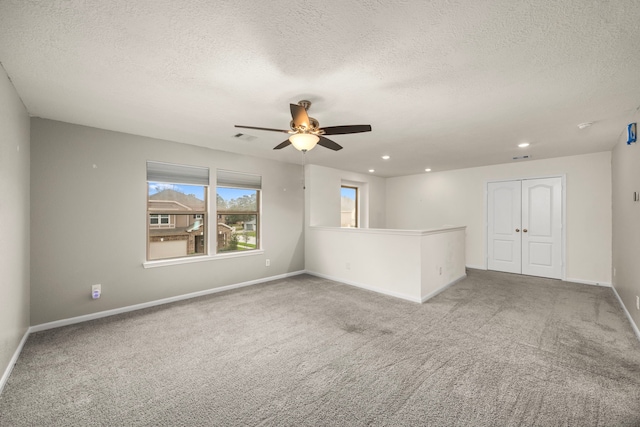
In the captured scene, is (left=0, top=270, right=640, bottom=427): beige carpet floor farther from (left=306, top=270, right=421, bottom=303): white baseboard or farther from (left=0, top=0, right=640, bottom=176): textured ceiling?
(left=0, top=0, right=640, bottom=176): textured ceiling

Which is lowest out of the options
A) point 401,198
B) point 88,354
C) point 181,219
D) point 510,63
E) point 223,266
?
point 88,354

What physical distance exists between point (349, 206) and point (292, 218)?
2.16 m

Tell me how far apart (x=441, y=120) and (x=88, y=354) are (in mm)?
4339

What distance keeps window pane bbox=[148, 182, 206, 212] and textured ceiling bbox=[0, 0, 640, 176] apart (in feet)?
3.01

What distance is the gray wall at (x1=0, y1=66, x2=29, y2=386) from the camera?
2059 mm

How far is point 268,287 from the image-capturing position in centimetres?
466

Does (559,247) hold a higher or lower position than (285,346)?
higher

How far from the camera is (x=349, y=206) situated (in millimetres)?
7207

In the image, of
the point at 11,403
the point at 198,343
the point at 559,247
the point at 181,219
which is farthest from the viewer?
the point at 559,247

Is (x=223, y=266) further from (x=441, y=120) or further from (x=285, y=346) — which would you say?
(x=441, y=120)

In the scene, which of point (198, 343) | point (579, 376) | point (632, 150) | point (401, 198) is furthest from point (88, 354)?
point (401, 198)

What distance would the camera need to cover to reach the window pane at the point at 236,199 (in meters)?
4.62

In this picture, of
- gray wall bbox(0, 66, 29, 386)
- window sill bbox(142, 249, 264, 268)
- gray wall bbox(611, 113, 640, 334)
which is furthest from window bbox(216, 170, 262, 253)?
gray wall bbox(611, 113, 640, 334)

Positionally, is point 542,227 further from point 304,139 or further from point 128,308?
point 128,308
